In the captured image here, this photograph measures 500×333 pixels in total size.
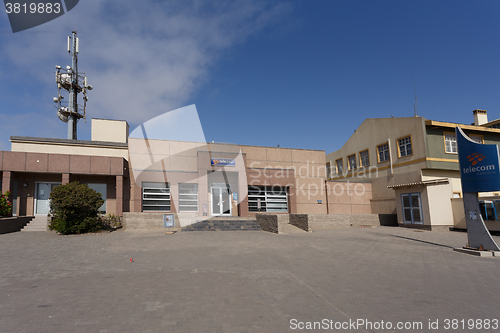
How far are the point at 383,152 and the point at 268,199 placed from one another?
41.6 feet

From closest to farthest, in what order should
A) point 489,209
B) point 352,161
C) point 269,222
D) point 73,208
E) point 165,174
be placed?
point 73,208 → point 489,209 → point 269,222 → point 165,174 → point 352,161

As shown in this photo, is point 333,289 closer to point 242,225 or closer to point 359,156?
point 242,225

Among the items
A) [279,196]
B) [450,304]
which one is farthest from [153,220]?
[450,304]

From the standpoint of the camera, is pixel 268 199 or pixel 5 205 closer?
pixel 5 205

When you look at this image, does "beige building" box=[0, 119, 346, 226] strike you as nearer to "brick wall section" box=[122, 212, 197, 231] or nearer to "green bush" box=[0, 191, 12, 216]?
"green bush" box=[0, 191, 12, 216]

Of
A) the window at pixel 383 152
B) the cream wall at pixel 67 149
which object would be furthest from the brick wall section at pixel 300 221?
the window at pixel 383 152

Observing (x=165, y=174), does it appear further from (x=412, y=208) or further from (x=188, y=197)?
(x=412, y=208)

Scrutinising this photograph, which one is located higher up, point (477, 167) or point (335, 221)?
point (477, 167)

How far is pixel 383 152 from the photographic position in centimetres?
2847

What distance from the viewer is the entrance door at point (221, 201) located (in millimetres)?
23406

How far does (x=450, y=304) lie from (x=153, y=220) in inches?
630

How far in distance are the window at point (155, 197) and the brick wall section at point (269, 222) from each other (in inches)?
298

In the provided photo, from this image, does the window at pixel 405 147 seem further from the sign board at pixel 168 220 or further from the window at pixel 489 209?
the sign board at pixel 168 220

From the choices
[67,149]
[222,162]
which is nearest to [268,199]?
[222,162]
